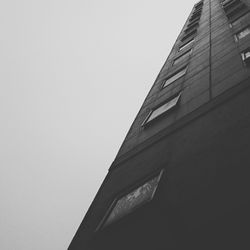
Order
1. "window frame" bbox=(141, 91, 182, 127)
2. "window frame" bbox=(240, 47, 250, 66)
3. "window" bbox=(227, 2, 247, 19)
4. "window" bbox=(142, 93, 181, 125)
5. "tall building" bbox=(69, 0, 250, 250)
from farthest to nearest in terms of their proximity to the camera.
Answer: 1. "window" bbox=(227, 2, 247, 19)
2. "window" bbox=(142, 93, 181, 125)
3. "window frame" bbox=(141, 91, 182, 127)
4. "window frame" bbox=(240, 47, 250, 66)
5. "tall building" bbox=(69, 0, 250, 250)

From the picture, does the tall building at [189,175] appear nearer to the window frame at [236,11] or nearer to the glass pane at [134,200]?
the glass pane at [134,200]

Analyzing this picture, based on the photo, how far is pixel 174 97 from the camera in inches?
375

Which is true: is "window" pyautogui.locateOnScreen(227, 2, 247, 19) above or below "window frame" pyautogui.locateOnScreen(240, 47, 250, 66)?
below

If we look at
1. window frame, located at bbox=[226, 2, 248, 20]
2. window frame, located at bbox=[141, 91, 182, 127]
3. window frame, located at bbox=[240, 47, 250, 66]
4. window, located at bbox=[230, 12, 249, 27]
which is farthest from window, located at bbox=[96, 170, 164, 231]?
window frame, located at bbox=[226, 2, 248, 20]

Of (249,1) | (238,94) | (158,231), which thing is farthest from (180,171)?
(249,1)

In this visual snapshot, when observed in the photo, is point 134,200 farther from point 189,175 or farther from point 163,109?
point 163,109

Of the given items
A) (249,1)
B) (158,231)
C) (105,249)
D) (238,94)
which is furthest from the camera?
(249,1)

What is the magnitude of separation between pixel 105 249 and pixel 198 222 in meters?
1.86

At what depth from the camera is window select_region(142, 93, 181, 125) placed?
29.3ft

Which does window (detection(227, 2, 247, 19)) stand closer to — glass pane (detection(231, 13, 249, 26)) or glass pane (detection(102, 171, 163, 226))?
glass pane (detection(231, 13, 249, 26))

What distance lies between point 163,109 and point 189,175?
4.57 metres

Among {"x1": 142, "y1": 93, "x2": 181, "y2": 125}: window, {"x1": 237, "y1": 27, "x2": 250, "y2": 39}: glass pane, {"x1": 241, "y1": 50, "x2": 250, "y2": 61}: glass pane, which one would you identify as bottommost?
{"x1": 142, "y1": 93, "x2": 181, "y2": 125}: window

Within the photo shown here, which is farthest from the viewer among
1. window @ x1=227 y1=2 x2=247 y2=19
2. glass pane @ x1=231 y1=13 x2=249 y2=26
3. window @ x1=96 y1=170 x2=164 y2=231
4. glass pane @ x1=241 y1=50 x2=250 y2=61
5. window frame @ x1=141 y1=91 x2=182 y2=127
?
window @ x1=227 y1=2 x2=247 y2=19

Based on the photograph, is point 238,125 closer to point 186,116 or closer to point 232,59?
point 186,116
